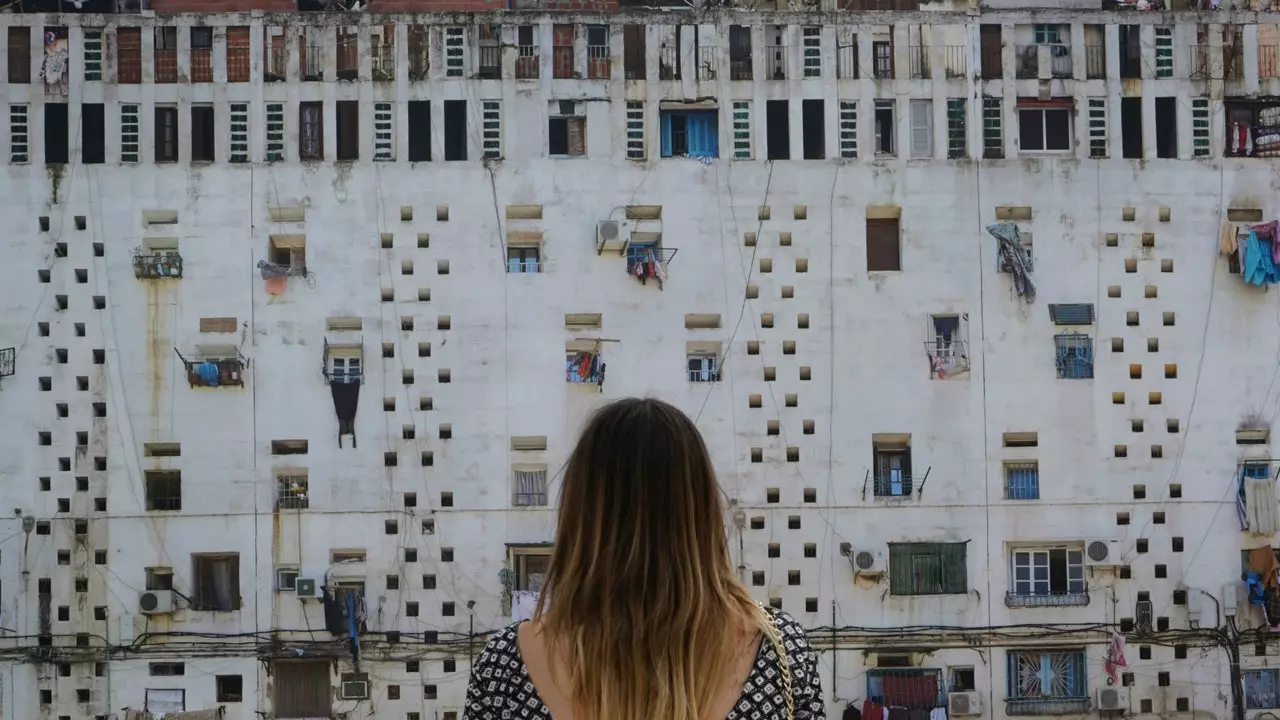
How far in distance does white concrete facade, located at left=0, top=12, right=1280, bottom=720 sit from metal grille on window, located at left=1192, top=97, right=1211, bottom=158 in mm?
237

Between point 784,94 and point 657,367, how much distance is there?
4.27 m

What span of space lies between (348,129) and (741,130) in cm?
554

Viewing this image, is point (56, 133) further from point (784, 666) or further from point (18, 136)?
point (784, 666)

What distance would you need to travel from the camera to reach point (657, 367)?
2330 cm

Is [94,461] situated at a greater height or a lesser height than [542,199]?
lesser

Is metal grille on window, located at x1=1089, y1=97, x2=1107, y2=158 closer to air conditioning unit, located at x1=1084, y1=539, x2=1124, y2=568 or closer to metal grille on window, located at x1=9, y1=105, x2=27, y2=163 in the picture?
air conditioning unit, located at x1=1084, y1=539, x2=1124, y2=568

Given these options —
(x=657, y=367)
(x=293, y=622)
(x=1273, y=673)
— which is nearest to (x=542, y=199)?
(x=657, y=367)

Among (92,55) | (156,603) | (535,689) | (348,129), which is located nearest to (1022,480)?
(348,129)

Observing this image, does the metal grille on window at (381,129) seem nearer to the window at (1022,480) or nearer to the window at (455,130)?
the window at (455,130)

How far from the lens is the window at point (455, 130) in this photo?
23.6 m

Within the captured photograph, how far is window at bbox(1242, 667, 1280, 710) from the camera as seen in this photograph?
75.8ft

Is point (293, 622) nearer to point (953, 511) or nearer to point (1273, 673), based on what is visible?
point (953, 511)

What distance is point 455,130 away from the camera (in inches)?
931

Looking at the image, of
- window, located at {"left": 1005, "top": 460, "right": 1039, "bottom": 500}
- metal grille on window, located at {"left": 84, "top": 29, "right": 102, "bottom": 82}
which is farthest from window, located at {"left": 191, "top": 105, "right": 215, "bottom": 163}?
window, located at {"left": 1005, "top": 460, "right": 1039, "bottom": 500}
